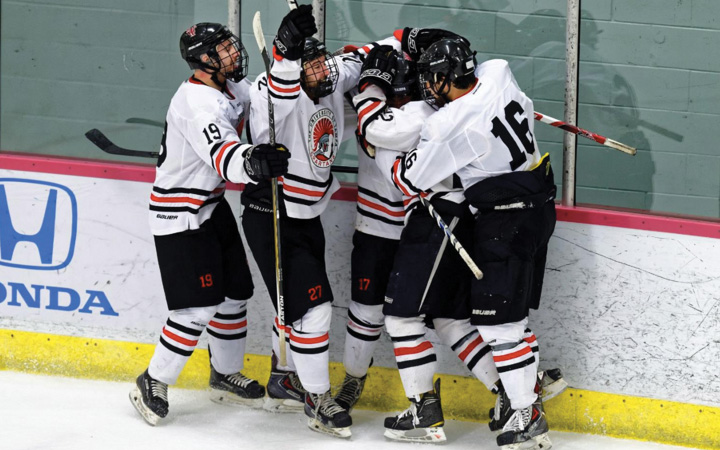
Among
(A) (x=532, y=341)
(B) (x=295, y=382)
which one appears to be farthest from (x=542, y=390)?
(B) (x=295, y=382)

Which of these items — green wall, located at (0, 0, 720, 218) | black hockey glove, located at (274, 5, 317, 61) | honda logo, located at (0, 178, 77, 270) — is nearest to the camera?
black hockey glove, located at (274, 5, 317, 61)

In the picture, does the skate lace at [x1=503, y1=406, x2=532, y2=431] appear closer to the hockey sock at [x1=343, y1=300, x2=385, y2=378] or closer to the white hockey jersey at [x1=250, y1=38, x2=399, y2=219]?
the hockey sock at [x1=343, y1=300, x2=385, y2=378]

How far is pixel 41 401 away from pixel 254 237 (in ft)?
3.28

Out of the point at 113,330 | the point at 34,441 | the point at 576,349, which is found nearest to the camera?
the point at 34,441

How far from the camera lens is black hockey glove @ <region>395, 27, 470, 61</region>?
11.3ft

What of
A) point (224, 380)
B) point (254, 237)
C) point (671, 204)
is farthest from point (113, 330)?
point (671, 204)

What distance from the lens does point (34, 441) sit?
3377 millimetres

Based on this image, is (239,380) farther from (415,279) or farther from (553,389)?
(553,389)

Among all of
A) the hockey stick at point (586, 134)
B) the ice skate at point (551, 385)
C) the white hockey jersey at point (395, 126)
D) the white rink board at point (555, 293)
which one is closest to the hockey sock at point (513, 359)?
the ice skate at point (551, 385)

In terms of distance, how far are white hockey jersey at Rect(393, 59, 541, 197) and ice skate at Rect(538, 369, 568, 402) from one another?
752 millimetres

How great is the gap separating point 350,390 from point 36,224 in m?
1.35

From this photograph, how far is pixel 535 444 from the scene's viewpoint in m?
3.35

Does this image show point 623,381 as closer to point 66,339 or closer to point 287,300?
point 287,300

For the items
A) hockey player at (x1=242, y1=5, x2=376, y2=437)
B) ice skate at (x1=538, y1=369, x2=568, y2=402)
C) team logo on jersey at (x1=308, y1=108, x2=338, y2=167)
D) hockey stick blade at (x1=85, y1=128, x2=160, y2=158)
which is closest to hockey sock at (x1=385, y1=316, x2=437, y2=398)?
hockey player at (x1=242, y1=5, x2=376, y2=437)
